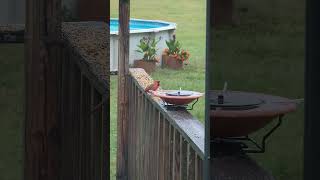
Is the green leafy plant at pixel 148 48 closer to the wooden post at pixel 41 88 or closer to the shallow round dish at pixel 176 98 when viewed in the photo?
the shallow round dish at pixel 176 98

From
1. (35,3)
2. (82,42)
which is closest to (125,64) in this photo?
(82,42)

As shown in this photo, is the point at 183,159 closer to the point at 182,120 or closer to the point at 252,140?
the point at 182,120

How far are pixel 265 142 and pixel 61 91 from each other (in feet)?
1.68

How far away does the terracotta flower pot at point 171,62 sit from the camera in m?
1.35

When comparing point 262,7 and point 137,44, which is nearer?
point 262,7

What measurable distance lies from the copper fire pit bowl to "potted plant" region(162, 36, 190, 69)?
172 mm

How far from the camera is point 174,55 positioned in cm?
139

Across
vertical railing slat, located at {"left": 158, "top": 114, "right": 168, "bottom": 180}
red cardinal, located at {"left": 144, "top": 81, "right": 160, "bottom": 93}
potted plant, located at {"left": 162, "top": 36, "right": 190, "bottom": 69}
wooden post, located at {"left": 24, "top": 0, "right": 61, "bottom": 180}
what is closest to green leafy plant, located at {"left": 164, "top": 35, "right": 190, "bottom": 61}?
potted plant, located at {"left": 162, "top": 36, "right": 190, "bottom": 69}

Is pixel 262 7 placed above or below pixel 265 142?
above

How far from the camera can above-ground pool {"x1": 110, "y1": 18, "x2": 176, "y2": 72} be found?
142cm

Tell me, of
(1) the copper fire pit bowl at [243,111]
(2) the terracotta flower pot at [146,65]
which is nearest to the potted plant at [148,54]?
(2) the terracotta flower pot at [146,65]

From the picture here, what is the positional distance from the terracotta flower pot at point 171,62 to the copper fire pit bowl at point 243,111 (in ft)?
0.55

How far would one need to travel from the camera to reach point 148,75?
1461 mm

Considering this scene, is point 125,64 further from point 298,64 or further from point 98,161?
point 298,64
